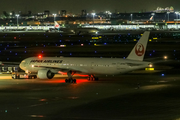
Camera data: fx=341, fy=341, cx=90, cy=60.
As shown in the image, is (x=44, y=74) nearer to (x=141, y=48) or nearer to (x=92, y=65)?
(x=92, y=65)

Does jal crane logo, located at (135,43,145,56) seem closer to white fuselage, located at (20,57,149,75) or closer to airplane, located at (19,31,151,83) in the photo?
airplane, located at (19,31,151,83)

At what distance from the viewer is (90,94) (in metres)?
35.2

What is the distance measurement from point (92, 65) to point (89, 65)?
1.39ft

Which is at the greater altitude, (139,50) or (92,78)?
(139,50)

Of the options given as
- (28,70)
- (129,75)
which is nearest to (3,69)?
(28,70)

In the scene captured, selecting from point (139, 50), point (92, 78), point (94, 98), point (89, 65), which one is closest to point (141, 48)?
point (139, 50)

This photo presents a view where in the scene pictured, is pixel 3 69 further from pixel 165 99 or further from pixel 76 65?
pixel 165 99

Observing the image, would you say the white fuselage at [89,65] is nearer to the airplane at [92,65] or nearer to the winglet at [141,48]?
the airplane at [92,65]

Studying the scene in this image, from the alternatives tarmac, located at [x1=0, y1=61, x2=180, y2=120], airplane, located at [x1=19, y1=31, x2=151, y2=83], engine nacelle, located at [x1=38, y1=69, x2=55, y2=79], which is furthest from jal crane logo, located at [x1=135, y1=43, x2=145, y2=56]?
engine nacelle, located at [x1=38, y1=69, x2=55, y2=79]

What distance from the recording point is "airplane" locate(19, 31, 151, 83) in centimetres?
4328

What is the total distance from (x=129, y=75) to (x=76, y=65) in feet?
31.2

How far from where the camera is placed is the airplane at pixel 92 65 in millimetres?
43281

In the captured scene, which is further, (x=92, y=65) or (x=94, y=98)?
(x=92, y=65)

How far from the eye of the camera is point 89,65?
147ft
